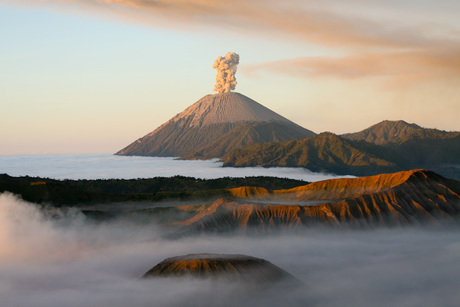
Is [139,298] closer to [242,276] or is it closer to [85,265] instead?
[242,276]

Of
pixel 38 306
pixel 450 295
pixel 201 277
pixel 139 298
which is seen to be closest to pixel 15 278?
pixel 38 306

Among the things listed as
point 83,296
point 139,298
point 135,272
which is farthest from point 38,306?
point 135,272

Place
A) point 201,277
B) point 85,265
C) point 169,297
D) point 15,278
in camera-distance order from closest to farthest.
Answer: point 169,297, point 201,277, point 15,278, point 85,265

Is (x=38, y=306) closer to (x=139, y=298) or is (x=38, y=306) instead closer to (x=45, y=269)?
(x=139, y=298)

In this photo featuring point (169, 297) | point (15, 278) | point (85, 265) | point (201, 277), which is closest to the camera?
point (169, 297)

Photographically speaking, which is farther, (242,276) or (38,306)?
(242,276)

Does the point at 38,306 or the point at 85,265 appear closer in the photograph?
the point at 38,306
